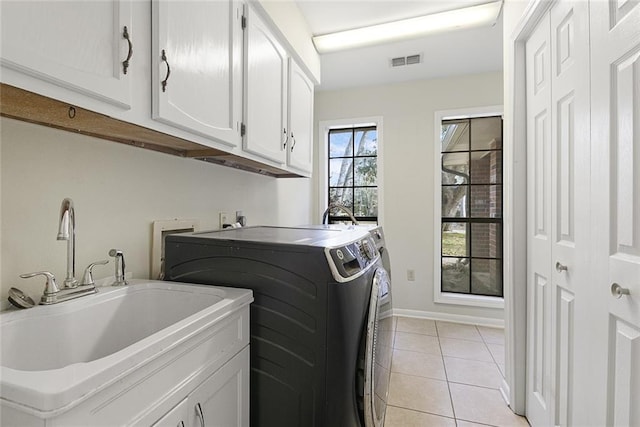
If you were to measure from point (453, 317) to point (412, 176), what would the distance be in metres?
1.53

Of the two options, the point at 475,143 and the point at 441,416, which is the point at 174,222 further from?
the point at 475,143

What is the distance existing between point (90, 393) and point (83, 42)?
2.48 feet

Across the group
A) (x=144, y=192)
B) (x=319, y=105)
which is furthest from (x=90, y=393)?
(x=319, y=105)

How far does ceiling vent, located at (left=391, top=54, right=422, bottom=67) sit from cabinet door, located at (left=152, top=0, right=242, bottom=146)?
5.69ft

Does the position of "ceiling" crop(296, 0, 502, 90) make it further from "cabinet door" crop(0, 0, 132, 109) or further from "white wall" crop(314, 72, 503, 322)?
"cabinet door" crop(0, 0, 132, 109)

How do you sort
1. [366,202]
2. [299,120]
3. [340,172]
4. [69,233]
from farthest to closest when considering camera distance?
[340,172] < [366,202] < [299,120] < [69,233]

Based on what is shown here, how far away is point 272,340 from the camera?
3.34ft

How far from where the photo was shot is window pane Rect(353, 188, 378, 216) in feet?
10.9

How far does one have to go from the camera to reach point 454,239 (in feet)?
10.2

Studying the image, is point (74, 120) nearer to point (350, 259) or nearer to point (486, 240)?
point (350, 259)

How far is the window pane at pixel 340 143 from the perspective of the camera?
345cm

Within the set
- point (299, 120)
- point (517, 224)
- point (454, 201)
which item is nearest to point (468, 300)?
point (454, 201)

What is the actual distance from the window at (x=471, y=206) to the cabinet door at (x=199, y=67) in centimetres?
246

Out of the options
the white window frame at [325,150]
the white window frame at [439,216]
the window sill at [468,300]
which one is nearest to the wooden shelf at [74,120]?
the white window frame at [325,150]
